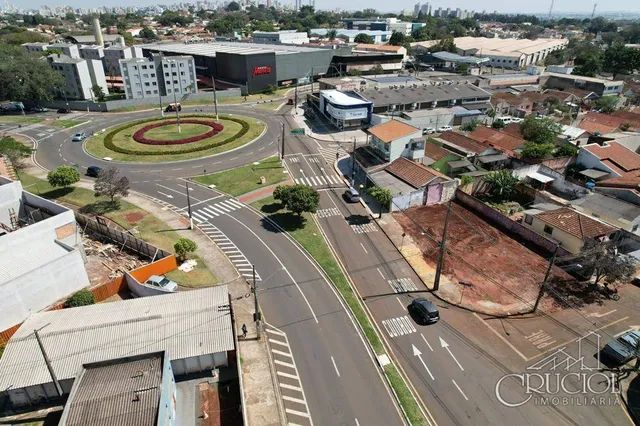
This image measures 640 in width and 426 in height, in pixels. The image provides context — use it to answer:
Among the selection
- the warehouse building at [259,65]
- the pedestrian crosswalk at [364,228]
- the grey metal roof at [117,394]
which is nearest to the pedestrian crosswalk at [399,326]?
the pedestrian crosswalk at [364,228]

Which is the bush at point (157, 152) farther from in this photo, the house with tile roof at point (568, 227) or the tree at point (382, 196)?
the house with tile roof at point (568, 227)

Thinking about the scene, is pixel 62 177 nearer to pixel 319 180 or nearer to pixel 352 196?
pixel 319 180

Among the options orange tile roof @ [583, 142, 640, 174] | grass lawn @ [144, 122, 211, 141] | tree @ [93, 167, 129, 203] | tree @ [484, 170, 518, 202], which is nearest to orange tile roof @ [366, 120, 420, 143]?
tree @ [484, 170, 518, 202]

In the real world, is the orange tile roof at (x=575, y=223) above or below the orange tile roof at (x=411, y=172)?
below

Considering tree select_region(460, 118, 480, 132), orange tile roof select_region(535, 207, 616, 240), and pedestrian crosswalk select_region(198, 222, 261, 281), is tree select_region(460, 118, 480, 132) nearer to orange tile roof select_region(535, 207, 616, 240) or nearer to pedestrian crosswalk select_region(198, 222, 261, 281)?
orange tile roof select_region(535, 207, 616, 240)

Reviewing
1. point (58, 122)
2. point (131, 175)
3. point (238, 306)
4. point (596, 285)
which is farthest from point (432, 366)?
point (58, 122)

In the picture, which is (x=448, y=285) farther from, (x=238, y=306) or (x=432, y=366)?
(x=238, y=306)
